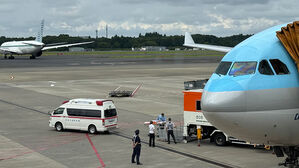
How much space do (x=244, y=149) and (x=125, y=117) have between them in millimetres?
14939

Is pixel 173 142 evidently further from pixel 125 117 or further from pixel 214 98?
pixel 214 98

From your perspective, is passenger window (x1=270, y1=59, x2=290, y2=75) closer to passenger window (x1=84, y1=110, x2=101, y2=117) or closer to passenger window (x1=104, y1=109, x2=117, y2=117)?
passenger window (x1=104, y1=109, x2=117, y2=117)

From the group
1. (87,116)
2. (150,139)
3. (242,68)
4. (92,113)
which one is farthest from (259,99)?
(87,116)

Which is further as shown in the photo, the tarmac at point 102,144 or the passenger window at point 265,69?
the tarmac at point 102,144

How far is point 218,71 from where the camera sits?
15.4m

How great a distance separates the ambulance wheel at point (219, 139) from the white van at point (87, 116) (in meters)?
8.42

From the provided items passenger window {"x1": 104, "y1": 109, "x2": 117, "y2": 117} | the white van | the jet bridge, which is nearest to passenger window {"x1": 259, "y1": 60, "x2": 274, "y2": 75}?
the jet bridge

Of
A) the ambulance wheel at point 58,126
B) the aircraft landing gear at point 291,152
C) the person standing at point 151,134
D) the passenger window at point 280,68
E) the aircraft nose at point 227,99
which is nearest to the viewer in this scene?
the aircraft nose at point 227,99

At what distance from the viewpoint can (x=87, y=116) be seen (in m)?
33.2

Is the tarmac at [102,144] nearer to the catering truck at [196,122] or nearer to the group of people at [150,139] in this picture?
the group of people at [150,139]

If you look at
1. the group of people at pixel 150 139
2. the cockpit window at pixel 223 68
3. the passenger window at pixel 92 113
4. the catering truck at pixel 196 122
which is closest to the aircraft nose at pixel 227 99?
the cockpit window at pixel 223 68

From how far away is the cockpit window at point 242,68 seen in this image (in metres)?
14.5

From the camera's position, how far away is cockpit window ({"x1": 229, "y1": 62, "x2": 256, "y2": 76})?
14.5 m

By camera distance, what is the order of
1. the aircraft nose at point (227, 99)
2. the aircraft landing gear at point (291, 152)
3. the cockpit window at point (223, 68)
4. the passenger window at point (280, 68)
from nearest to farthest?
the aircraft nose at point (227, 99) → the passenger window at point (280, 68) → the cockpit window at point (223, 68) → the aircraft landing gear at point (291, 152)
